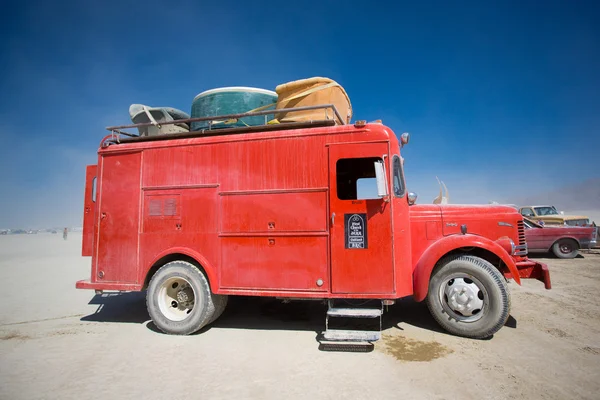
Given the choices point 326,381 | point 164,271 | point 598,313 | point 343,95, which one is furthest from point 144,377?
point 598,313

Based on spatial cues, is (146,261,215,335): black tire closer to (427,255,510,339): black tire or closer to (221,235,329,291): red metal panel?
(221,235,329,291): red metal panel

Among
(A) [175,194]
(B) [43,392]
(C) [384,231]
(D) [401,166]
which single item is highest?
(D) [401,166]

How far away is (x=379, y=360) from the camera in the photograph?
3980 millimetres

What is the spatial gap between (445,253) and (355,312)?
66.1 inches

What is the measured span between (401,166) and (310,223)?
177cm

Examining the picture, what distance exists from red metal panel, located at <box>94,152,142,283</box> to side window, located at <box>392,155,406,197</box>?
4.45 meters

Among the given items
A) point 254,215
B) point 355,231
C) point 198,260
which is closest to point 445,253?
point 355,231

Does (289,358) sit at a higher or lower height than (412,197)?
lower

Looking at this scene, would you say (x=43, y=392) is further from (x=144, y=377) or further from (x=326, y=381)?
(x=326, y=381)

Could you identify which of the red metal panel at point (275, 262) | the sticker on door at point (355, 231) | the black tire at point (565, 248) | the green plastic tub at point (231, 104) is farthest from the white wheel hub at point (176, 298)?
the black tire at point (565, 248)

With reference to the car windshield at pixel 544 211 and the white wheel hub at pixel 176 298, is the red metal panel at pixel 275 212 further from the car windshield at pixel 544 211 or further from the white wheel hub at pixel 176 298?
the car windshield at pixel 544 211

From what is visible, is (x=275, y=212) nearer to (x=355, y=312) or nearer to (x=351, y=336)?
(x=355, y=312)

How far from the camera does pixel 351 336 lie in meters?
4.37

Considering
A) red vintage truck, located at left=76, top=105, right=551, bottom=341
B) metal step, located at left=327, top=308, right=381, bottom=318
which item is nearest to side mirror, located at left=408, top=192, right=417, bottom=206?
red vintage truck, located at left=76, top=105, right=551, bottom=341
